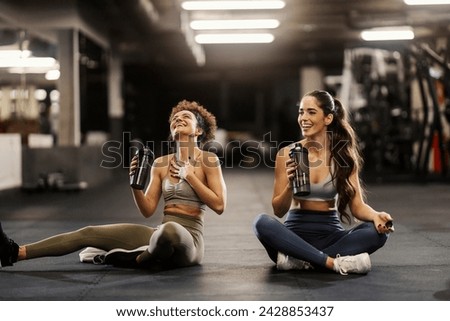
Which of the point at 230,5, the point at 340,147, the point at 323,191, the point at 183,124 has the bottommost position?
the point at 323,191

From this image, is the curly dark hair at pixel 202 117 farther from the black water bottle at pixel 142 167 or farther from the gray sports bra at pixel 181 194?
the black water bottle at pixel 142 167

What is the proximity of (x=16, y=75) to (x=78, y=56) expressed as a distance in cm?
1027

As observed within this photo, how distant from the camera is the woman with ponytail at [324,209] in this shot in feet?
12.4

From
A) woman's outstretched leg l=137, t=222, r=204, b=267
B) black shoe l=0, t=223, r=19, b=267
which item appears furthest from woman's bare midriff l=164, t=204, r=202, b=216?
black shoe l=0, t=223, r=19, b=267

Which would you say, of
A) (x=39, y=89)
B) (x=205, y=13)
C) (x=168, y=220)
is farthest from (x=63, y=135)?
(x=39, y=89)

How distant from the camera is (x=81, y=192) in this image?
A: 10562 millimetres

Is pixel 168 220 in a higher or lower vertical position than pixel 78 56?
lower

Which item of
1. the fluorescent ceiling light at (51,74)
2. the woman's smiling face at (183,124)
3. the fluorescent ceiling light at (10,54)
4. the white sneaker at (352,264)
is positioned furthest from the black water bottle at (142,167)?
the fluorescent ceiling light at (51,74)

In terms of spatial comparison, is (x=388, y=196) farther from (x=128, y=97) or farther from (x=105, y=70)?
(x=128, y=97)

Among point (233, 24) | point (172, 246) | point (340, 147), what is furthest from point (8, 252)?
point (233, 24)

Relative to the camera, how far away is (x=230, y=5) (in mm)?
11219

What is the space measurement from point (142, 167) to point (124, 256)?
77 cm

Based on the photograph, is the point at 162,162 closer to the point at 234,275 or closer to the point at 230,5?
the point at 234,275
